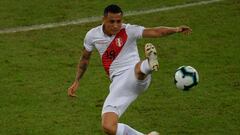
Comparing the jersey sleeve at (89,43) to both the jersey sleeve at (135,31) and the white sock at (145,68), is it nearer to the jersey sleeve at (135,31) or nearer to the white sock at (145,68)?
the jersey sleeve at (135,31)

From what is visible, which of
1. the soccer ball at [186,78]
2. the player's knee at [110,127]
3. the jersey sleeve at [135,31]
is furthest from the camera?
the jersey sleeve at [135,31]

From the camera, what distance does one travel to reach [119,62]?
10.6 meters

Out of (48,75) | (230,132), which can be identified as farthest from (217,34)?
(230,132)

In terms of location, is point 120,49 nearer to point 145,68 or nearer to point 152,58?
point 145,68

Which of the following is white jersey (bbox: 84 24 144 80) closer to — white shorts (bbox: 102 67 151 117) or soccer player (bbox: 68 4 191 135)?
soccer player (bbox: 68 4 191 135)

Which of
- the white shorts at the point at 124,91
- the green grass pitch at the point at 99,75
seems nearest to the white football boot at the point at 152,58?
the white shorts at the point at 124,91

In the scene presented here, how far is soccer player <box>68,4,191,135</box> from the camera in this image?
10.1 metres

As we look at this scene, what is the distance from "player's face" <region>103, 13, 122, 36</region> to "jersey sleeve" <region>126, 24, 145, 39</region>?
0.16 metres

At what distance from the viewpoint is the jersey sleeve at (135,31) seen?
10.4 meters

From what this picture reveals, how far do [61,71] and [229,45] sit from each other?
4.25 meters

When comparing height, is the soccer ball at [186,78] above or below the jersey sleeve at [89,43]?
below

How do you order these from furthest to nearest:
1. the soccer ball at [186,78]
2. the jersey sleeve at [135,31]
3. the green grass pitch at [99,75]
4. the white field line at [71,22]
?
the white field line at [71,22], the green grass pitch at [99,75], the jersey sleeve at [135,31], the soccer ball at [186,78]

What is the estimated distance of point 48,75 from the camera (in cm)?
1489

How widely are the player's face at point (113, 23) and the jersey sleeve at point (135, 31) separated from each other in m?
0.16
